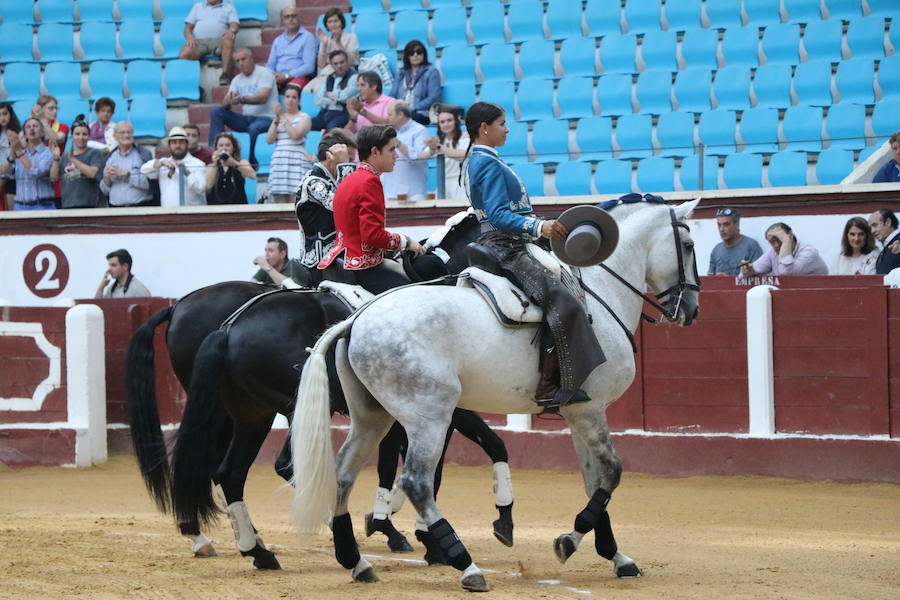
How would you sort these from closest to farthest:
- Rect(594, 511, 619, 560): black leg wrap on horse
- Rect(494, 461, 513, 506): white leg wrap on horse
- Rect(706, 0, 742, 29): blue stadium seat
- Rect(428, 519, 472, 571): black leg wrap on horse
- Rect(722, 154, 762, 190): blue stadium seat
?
Rect(428, 519, 472, 571): black leg wrap on horse < Rect(594, 511, 619, 560): black leg wrap on horse < Rect(494, 461, 513, 506): white leg wrap on horse < Rect(722, 154, 762, 190): blue stadium seat < Rect(706, 0, 742, 29): blue stadium seat

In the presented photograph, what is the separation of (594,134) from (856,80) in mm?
2551

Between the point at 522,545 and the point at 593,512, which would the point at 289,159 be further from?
the point at 593,512

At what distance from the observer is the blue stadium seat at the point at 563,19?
14516 mm

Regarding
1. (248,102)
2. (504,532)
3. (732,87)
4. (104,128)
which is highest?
(248,102)

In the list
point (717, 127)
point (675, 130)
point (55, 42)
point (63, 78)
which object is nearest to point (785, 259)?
point (717, 127)

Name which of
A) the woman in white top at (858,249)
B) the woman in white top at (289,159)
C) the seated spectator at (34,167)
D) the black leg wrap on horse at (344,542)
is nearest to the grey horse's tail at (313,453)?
the black leg wrap on horse at (344,542)

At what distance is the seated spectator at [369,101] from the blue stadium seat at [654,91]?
8.36ft

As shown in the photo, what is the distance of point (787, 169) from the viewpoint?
1183 cm

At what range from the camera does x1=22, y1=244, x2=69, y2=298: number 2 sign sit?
1350 cm

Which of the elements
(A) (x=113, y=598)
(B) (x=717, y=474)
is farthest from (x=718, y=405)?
(A) (x=113, y=598)

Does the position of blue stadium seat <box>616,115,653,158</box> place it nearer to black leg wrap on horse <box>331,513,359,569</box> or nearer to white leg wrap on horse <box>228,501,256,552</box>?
white leg wrap on horse <box>228,501,256,552</box>

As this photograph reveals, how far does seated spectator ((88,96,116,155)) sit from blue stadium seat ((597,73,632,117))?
501 cm

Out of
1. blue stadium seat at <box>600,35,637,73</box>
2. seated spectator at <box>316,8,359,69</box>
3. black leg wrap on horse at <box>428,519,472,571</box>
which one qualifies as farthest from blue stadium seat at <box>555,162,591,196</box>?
black leg wrap on horse at <box>428,519,472,571</box>

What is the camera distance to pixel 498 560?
22.0ft
